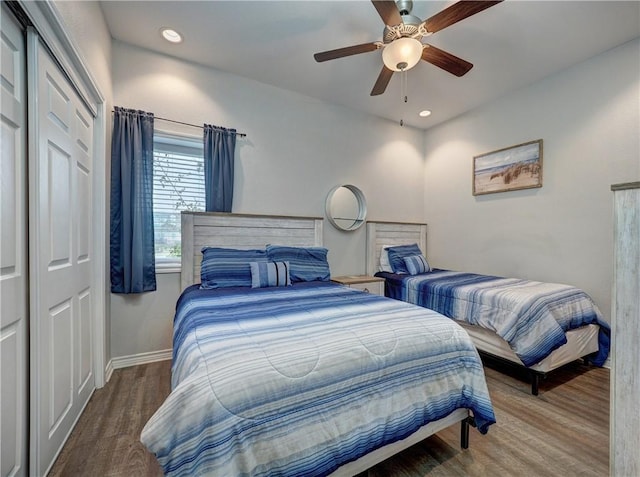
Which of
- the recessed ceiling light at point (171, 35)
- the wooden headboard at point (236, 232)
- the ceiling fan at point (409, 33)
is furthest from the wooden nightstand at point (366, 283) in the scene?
the recessed ceiling light at point (171, 35)

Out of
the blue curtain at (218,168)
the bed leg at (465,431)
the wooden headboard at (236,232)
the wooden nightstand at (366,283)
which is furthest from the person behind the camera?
the wooden nightstand at (366,283)

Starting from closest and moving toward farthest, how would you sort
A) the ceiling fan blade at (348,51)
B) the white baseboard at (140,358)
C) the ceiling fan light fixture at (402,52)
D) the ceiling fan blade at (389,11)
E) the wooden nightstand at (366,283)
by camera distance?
the ceiling fan blade at (389,11)
the ceiling fan light fixture at (402,52)
the ceiling fan blade at (348,51)
the white baseboard at (140,358)
the wooden nightstand at (366,283)

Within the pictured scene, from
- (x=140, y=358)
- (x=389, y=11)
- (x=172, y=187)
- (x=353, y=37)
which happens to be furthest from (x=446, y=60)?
(x=140, y=358)

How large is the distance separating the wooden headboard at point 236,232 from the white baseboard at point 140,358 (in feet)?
2.25

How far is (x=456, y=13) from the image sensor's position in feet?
5.60

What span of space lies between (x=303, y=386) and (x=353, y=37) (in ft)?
8.77

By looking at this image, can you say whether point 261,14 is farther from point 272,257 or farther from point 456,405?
point 456,405

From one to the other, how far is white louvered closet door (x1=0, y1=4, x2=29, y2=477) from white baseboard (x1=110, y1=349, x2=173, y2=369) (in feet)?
4.48

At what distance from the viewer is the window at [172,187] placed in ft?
9.04

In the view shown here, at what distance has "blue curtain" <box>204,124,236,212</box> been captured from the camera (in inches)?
110

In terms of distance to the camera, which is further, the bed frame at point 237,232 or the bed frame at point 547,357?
the bed frame at point 237,232

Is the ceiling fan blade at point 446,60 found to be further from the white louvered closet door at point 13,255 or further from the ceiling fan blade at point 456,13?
Result: the white louvered closet door at point 13,255

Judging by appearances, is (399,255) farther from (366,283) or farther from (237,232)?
(237,232)

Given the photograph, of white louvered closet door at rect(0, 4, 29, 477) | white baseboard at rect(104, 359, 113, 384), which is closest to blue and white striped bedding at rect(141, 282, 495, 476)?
white louvered closet door at rect(0, 4, 29, 477)
